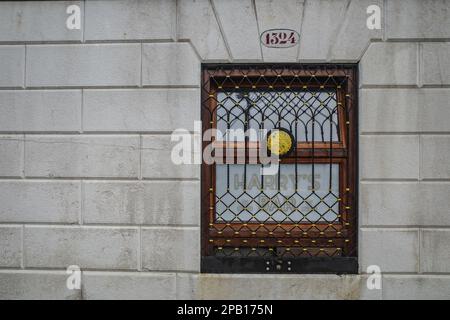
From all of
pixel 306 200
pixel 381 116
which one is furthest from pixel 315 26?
pixel 306 200

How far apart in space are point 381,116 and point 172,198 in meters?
2.68

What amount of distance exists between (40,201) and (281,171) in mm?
2996

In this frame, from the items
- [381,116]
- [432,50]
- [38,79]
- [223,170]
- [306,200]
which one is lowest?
[306,200]

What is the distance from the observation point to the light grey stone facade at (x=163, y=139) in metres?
4.60

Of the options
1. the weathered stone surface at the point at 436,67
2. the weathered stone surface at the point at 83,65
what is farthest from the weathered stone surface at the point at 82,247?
the weathered stone surface at the point at 436,67

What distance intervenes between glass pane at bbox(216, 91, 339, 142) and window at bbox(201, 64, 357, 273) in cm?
1

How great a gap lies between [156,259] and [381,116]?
3186 millimetres

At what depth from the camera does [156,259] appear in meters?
4.69

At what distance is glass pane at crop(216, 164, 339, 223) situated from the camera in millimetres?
4797

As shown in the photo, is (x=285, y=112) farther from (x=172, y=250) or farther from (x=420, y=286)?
(x=420, y=286)

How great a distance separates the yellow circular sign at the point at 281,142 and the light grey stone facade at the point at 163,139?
84 cm

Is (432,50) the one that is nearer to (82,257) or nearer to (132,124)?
(132,124)

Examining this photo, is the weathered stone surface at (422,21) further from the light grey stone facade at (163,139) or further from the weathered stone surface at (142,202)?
the weathered stone surface at (142,202)

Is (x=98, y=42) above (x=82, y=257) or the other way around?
above
